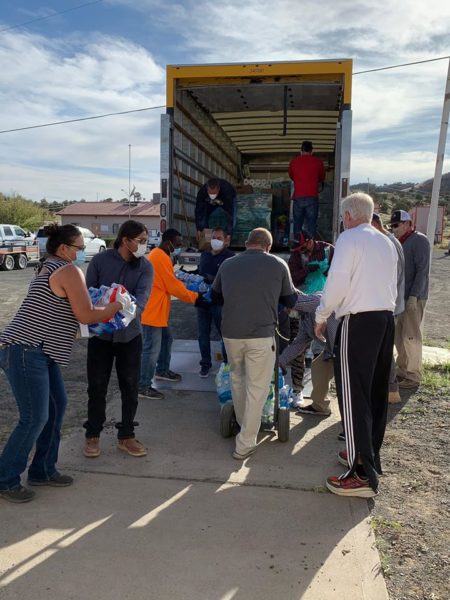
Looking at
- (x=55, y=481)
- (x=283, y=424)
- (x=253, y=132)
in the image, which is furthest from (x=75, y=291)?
(x=253, y=132)

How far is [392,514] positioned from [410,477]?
0.61m

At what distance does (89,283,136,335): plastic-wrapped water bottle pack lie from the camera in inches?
148

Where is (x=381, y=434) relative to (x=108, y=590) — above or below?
above

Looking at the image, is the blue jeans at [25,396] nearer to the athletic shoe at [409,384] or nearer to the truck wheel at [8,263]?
the athletic shoe at [409,384]

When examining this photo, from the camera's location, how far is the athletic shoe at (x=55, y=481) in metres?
3.73

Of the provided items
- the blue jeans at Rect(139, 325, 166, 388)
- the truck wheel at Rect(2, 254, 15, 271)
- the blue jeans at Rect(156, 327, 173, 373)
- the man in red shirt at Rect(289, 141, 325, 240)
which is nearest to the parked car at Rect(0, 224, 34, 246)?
the truck wheel at Rect(2, 254, 15, 271)

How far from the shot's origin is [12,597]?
262 cm

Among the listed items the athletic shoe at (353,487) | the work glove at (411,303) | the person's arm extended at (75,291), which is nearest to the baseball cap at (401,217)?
the work glove at (411,303)

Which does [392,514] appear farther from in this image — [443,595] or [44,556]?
[44,556]

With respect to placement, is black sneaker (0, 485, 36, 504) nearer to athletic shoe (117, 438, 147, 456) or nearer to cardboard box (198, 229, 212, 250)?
athletic shoe (117, 438, 147, 456)

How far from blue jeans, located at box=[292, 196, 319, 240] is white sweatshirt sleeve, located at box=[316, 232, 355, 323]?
5134mm

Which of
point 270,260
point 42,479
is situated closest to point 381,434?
point 270,260

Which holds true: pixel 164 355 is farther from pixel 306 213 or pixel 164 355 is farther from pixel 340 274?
pixel 306 213

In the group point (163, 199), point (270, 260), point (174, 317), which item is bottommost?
point (174, 317)
